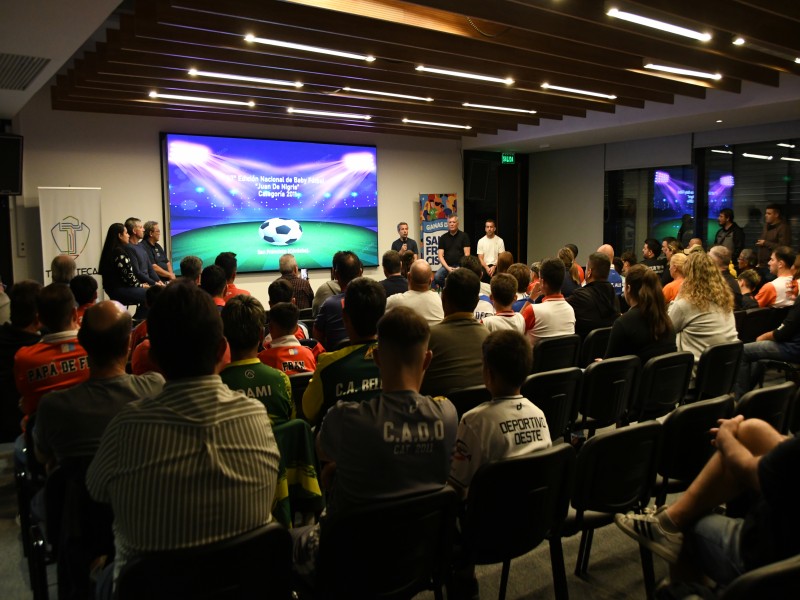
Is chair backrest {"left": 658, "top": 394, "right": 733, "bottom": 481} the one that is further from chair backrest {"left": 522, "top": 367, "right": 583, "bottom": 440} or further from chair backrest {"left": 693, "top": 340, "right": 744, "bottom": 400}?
chair backrest {"left": 693, "top": 340, "right": 744, "bottom": 400}

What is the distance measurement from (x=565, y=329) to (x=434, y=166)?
8584mm

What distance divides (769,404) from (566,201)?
1081 centimetres

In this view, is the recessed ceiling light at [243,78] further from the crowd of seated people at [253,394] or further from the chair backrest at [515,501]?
the chair backrest at [515,501]

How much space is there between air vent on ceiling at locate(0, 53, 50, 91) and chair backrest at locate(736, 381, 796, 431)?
5954 mm

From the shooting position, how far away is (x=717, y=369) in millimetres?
4078

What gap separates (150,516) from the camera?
1492 mm

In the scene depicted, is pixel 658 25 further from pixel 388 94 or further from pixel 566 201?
pixel 566 201

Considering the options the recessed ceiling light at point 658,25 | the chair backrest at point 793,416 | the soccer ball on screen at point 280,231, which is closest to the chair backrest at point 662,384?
the chair backrest at point 793,416

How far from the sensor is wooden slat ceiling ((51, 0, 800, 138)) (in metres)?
4.89

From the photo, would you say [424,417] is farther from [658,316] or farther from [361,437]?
[658,316]

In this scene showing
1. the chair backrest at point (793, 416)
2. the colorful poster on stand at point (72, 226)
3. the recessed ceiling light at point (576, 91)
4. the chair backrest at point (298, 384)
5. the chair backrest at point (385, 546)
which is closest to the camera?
the chair backrest at point (385, 546)

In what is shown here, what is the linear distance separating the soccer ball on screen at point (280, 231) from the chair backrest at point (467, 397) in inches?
324

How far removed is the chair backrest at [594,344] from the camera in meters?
4.63

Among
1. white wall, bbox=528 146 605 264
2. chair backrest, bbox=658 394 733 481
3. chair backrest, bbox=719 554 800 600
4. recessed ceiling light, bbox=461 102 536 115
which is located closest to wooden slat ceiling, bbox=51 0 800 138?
recessed ceiling light, bbox=461 102 536 115
